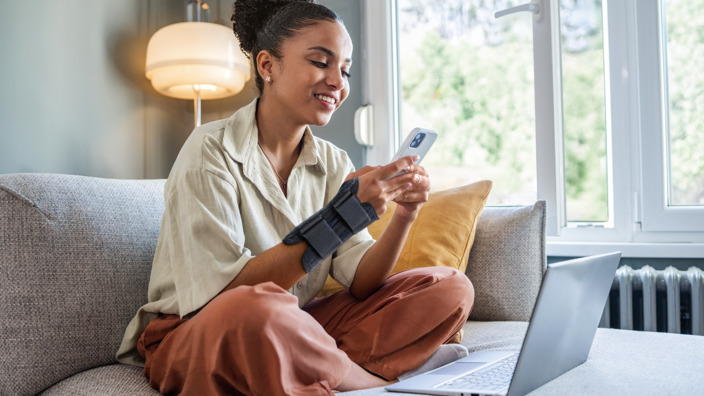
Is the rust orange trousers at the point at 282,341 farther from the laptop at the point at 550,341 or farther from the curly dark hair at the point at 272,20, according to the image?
the curly dark hair at the point at 272,20

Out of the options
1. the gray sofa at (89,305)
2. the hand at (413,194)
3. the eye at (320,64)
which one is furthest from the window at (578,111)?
the eye at (320,64)

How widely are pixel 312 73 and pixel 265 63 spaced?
15 cm

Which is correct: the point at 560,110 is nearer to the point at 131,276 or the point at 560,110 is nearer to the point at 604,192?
the point at 604,192

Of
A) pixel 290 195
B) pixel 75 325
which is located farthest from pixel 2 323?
pixel 290 195

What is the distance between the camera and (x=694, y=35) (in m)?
1.87

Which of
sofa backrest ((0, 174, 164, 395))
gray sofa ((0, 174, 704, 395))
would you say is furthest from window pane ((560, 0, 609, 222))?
sofa backrest ((0, 174, 164, 395))

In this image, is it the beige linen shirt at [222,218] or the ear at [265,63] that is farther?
the ear at [265,63]

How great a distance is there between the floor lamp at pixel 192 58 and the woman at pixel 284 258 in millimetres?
654

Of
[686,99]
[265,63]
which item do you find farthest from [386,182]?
[686,99]

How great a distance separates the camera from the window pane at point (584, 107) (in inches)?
78.9

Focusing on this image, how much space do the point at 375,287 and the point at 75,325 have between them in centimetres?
61

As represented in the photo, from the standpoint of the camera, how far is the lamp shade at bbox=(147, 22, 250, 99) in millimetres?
2141

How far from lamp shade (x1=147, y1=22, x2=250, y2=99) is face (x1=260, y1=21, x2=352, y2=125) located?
853mm

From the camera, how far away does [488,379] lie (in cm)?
97
